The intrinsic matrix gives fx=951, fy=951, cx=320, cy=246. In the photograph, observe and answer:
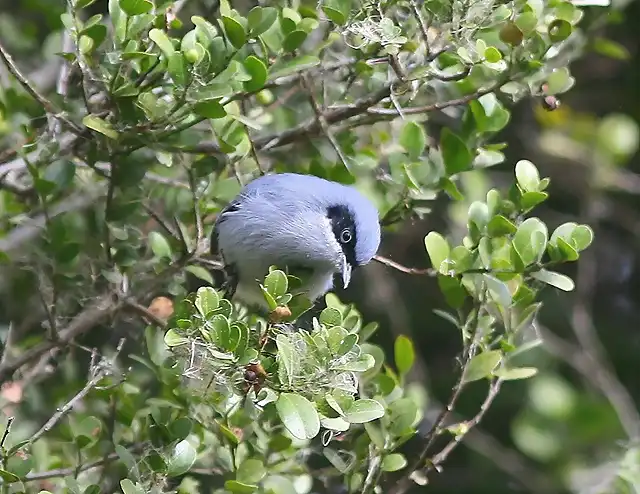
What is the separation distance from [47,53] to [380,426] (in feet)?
4.07

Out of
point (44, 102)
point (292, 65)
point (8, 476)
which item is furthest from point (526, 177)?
point (8, 476)

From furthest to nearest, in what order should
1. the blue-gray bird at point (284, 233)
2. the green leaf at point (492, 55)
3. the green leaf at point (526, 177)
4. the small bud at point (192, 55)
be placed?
the blue-gray bird at point (284, 233), the green leaf at point (526, 177), the green leaf at point (492, 55), the small bud at point (192, 55)

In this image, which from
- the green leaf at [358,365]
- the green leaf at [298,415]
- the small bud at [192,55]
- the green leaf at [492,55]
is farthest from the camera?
the green leaf at [492,55]

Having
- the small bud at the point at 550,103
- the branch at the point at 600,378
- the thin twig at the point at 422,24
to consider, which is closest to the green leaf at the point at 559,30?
the small bud at the point at 550,103

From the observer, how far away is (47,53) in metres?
2.31

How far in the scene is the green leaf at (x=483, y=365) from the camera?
174 cm

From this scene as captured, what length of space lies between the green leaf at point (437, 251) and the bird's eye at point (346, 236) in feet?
0.79

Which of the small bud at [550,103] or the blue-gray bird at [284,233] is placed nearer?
the small bud at [550,103]

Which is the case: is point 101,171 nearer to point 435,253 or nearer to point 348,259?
point 348,259

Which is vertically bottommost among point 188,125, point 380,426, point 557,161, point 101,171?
point 557,161

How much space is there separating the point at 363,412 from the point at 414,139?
2.21 feet

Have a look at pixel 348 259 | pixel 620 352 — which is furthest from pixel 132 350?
pixel 620 352

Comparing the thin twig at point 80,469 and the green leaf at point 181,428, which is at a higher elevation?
the green leaf at point 181,428

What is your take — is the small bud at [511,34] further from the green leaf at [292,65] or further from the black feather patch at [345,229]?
the black feather patch at [345,229]
